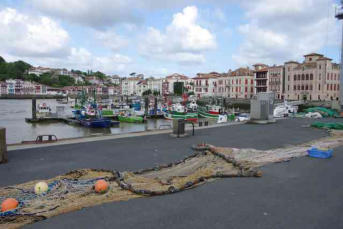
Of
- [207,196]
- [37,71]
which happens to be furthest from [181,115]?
[37,71]

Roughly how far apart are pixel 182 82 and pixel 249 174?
125 metres

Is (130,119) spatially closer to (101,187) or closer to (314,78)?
(101,187)

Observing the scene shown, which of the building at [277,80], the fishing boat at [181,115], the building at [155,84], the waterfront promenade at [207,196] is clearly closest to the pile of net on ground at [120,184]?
the waterfront promenade at [207,196]

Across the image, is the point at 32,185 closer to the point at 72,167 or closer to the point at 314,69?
the point at 72,167

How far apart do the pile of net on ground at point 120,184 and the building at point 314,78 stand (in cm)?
6309

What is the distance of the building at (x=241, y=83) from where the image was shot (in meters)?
84.9

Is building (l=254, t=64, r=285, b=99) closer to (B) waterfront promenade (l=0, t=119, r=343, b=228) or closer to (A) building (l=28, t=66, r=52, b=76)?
(B) waterfront promenade (l=0, t=119, r=343, b=228)

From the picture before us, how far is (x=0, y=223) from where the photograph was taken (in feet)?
11.6

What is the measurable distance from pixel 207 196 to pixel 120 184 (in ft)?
5.09

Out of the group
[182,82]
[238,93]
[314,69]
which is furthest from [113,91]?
[314,69]

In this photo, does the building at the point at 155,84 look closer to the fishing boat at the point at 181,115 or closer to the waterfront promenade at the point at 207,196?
the fishing boat at the point at 181,115

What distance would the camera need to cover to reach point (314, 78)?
62719mm

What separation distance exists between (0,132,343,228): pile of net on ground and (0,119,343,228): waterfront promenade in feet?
0.63

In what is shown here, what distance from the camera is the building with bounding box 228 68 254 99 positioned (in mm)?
84875
